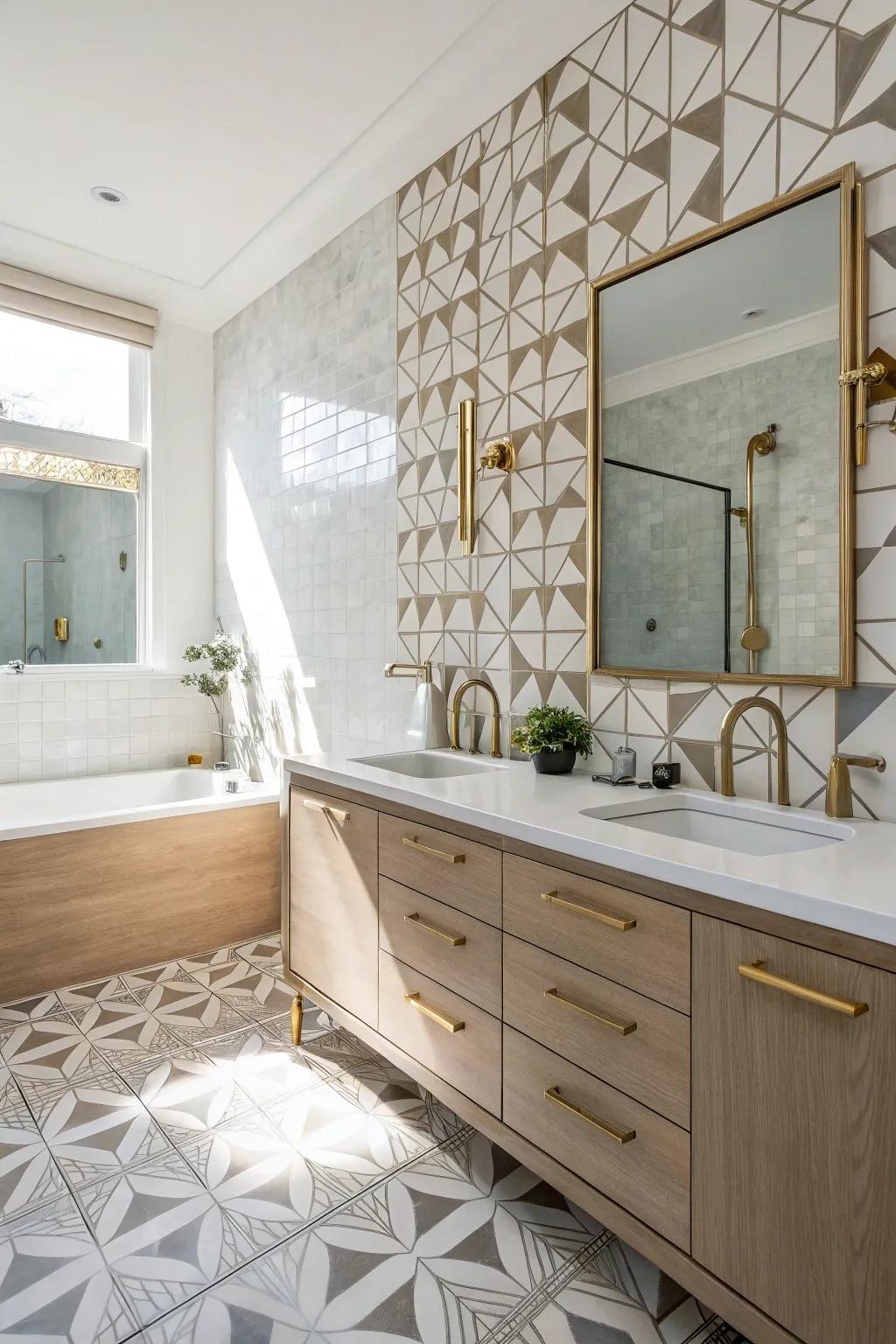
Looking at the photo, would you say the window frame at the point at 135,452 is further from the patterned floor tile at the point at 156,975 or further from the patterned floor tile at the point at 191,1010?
the patterned floor tile at the point at 191,1010

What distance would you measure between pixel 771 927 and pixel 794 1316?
20.0 inches

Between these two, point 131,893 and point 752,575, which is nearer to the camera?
point 752,575

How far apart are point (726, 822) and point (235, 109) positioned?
101 inches

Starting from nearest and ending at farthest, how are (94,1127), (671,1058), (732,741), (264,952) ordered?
(671,1058) < (732,741) < (94,1127) < (264,952)

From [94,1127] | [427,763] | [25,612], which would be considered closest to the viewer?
[94,1127]

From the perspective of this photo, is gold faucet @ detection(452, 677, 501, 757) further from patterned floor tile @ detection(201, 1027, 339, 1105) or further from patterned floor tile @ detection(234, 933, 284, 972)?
patterned floor tile @ detection(234, 933, 284, 972)

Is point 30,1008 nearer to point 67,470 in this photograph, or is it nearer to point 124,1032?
point 124,1032

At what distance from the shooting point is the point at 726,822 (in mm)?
1602

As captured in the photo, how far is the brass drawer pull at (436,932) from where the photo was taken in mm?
1631

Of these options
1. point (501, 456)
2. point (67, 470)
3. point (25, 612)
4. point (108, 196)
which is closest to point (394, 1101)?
point (501, 456)

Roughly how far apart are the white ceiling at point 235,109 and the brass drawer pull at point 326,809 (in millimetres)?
2055

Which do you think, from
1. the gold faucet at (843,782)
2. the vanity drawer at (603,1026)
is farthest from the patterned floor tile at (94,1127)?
the gold faucet at (843,782)

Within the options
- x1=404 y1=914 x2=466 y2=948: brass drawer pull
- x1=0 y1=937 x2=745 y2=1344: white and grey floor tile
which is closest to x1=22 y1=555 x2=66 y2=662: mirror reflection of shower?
x1=0 y1=937 x2=745 y2=1344: white and grey floor tile

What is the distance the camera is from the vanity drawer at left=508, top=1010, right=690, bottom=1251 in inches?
47.1
